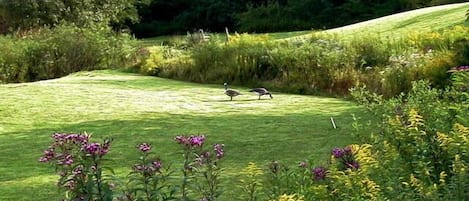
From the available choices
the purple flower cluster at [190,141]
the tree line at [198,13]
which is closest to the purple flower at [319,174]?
the purple flower cluster at [190,141]

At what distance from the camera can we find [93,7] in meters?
19.1

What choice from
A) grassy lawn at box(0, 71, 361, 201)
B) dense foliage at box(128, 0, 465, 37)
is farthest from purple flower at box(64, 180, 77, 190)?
dense foliage at box(128, 0, 465, 37)

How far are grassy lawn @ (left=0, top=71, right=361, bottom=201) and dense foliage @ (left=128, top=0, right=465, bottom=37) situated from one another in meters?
13.3

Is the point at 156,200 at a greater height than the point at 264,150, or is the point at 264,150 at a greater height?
the point at 156,200

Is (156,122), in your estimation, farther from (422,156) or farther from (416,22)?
(416,22)

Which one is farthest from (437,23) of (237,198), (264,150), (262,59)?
(237,198)

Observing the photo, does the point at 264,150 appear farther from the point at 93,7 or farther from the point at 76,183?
the point at 93,7

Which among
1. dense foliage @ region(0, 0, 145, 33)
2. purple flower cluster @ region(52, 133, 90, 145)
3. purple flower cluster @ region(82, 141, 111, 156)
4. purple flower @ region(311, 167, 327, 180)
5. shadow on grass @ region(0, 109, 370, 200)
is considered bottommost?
shadow on grass @ region(0, 109, 370, 200)

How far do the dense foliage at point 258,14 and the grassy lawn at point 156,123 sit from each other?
13265mm

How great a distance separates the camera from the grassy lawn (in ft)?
17.1

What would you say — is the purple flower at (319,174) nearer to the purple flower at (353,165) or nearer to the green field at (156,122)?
the purple flower at (353,165)

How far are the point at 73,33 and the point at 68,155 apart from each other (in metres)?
12.2

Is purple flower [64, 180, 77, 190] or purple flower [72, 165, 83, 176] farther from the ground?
purple flower [72, 165, 83, 176]

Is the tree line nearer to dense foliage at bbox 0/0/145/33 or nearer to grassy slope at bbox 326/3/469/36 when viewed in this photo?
dense foliage at bbox 0/0/145/33
